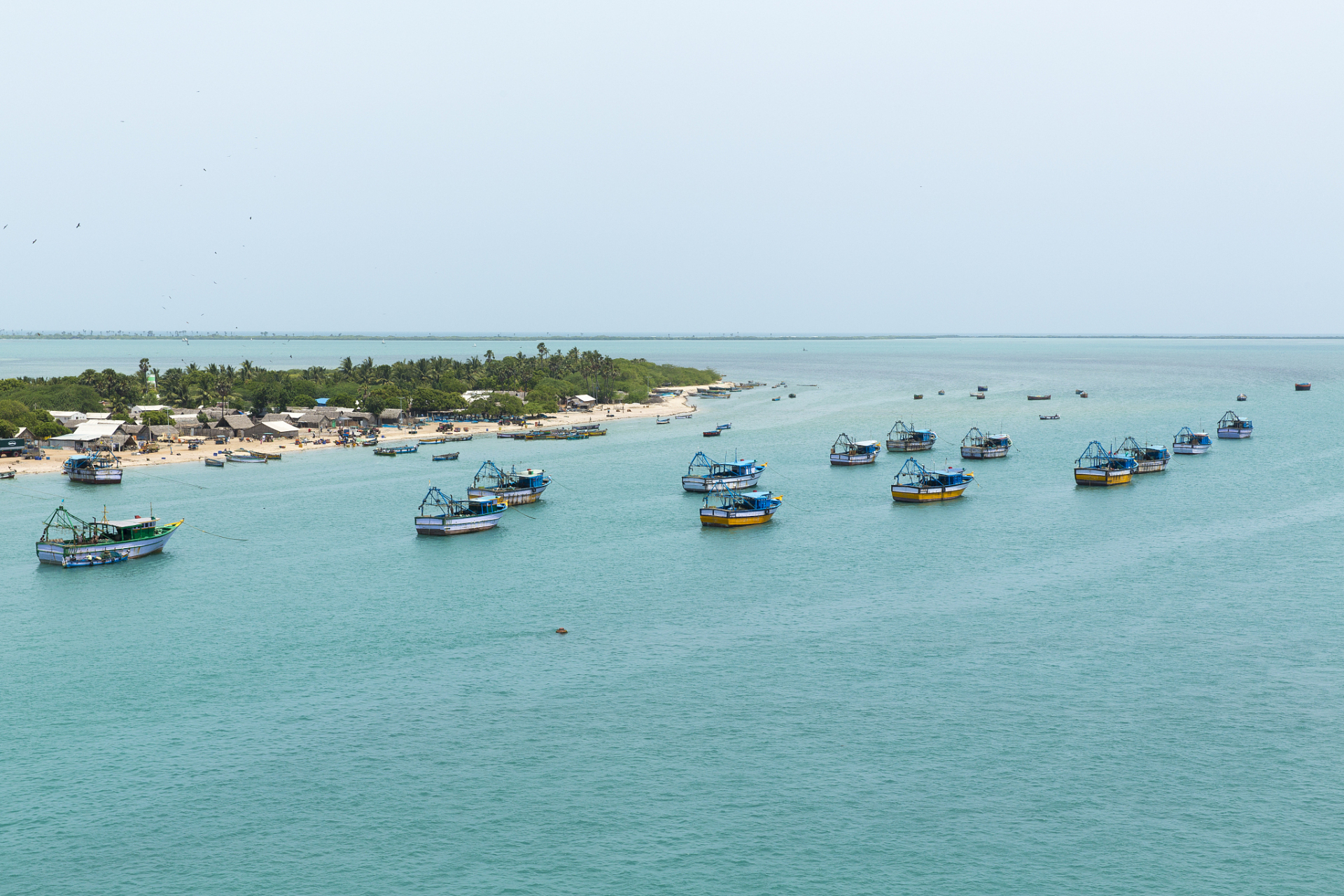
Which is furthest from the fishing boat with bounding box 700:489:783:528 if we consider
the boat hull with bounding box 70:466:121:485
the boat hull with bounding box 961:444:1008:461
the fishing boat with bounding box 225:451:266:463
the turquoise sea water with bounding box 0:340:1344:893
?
the fishing boat with bounding box 225:451:266:463

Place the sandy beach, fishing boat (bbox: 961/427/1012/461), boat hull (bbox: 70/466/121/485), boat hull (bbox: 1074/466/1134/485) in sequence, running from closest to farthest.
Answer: boat hull (bbox: 1074/466/1134/485), boat hull (bbox: 70/466/121/485), the sandy beach, fishing boat (bbox: 961/427/1012/461)

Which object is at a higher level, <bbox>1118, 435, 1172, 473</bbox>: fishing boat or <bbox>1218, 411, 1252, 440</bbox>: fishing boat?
<bbox>1218, 411, 1252, 440</bbox>: fishing boat

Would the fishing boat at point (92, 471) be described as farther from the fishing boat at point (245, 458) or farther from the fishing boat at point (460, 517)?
the fishing boat at point (460, 517)

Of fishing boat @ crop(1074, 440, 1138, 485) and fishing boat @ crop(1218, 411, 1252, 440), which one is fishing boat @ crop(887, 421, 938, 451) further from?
fishing boat @ crop(1218, 411, 1252, 440)

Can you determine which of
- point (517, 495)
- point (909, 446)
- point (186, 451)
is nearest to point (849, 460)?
point (909, 446)

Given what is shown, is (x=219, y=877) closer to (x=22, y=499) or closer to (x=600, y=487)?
(x=600, y=487)

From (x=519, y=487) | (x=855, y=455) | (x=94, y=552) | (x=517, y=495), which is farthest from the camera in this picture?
(x=855, y=455)

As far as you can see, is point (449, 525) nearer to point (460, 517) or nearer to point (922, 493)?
point (460, 517)
